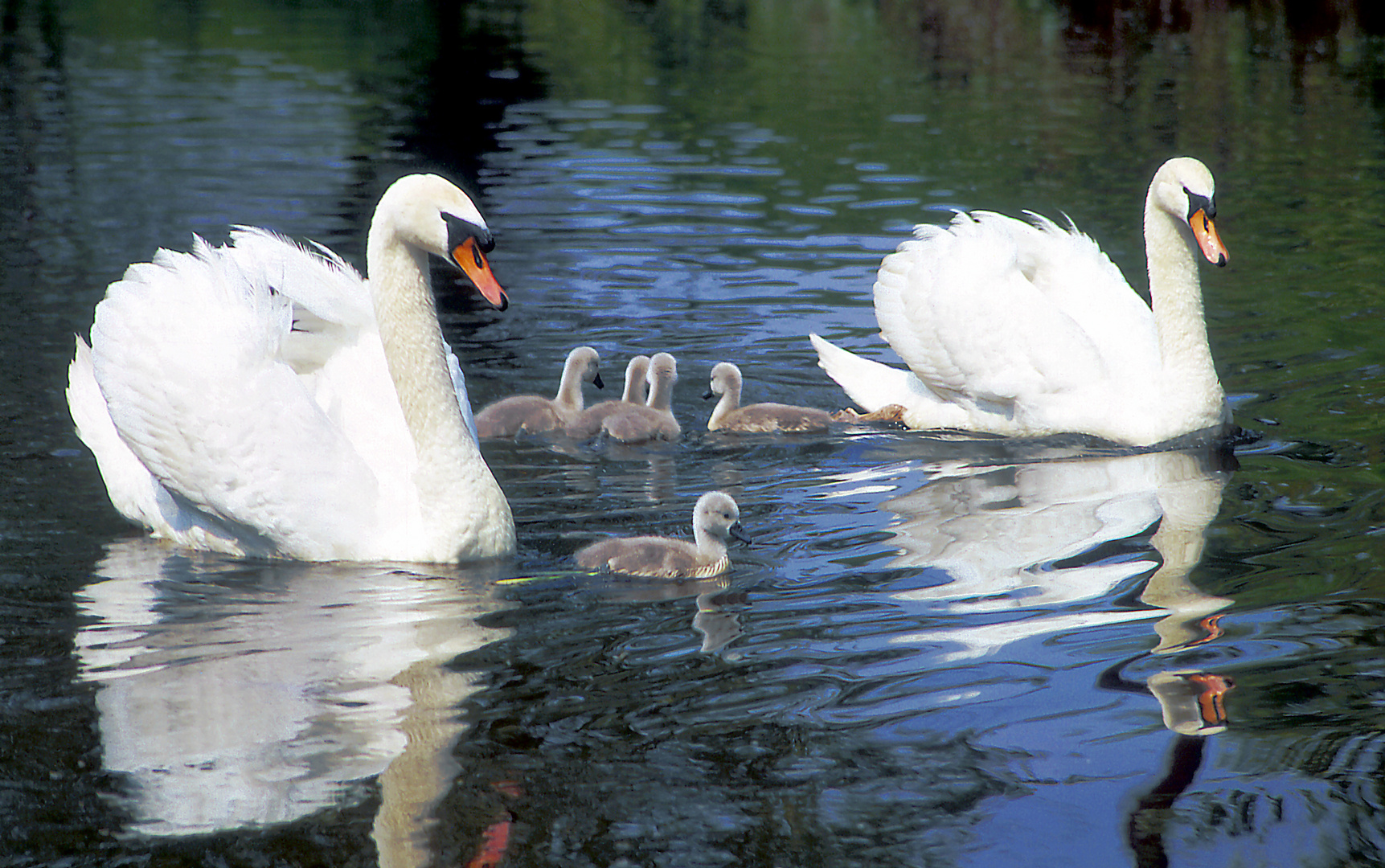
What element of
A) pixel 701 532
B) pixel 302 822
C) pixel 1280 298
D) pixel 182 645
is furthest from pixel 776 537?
pixel 1280 298

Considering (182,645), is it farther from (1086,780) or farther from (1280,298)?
(1280,298)

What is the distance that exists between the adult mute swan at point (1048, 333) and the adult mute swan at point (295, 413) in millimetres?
3384

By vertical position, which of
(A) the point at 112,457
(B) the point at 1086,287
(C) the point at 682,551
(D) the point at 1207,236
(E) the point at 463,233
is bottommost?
(C) the point at 682,551

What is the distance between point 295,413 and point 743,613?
6.45 ft

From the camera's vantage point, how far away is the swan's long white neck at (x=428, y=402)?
6.49m

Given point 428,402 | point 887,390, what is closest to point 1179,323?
point 887,390

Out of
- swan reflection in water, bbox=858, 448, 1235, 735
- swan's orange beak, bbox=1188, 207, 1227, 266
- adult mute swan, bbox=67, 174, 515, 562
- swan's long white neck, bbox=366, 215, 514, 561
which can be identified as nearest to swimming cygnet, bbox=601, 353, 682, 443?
swan reflection in water, bbox=858, 448, 1235, 735

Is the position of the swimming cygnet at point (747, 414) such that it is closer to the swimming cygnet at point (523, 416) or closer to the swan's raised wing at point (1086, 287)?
the swimming cygnet at point (523, 416)

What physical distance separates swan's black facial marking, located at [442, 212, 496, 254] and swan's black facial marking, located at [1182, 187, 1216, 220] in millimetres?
4329

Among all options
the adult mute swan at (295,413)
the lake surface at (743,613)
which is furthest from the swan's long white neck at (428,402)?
the lake surface at (743,613)

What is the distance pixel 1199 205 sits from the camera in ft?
28.3

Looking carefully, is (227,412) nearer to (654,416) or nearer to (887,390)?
(654,416)

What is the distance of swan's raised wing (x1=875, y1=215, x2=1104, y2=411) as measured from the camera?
8.93 metres

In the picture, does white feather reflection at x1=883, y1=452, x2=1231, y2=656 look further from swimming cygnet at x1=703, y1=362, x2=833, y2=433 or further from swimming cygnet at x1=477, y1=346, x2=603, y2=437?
swimming cygnet at x1=477, y1=346, x2=603, y2=437
